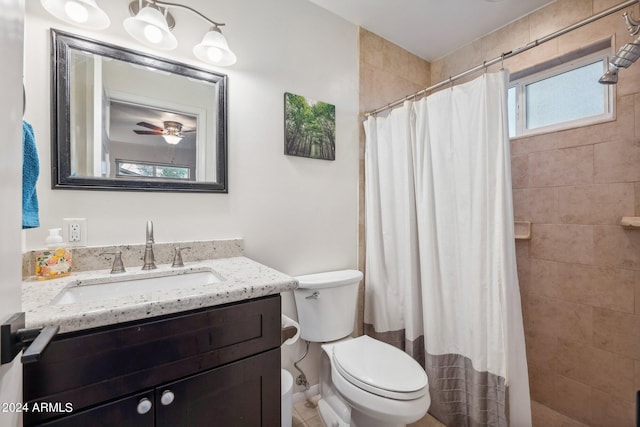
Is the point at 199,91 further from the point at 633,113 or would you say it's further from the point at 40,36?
the point at 633,113

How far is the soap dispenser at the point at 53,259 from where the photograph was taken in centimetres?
99

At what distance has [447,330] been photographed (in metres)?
1.50

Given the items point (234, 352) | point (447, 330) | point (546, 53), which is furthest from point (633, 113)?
point (234, 352)

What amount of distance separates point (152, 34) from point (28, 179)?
30.0 inches

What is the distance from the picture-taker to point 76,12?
1.05 metres

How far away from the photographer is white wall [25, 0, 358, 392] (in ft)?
3.54

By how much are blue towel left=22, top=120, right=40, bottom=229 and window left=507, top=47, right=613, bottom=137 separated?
243 centimetres

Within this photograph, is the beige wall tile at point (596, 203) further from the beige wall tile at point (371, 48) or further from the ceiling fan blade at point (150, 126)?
the ceiling fan blade at point (150, 126)

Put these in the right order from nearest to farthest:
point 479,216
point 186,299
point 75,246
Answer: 1. point 186,299
2. point 75,246
3. point 479,216

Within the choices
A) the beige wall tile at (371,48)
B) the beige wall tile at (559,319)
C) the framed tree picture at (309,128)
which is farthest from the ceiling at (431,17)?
the beige wall tile at (559,319)

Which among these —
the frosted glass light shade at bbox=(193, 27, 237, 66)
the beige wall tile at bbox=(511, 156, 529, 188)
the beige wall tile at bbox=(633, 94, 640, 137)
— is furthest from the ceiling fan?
the beige wall tile at bbox=(633, 94, 640, 137)

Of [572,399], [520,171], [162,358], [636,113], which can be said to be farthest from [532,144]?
[162,358]

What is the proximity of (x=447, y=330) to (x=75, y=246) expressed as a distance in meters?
1.78

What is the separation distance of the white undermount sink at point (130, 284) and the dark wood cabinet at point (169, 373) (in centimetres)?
17
